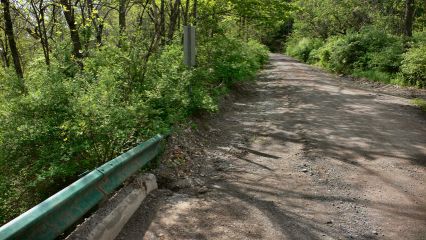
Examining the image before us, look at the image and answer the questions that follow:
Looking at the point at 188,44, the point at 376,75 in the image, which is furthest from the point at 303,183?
the point at 376,75

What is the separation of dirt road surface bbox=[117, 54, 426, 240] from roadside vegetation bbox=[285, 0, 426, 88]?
7055mm

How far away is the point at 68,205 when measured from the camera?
10.4 ft

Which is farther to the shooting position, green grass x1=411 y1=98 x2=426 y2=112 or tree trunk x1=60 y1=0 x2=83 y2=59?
green grass x1=411 y1=98 x2=426 y2=112

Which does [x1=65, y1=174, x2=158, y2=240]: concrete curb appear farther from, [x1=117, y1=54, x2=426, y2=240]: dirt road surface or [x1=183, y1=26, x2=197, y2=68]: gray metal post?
[x1=183, y1=26, x2=197, y2=68]: gray metal post

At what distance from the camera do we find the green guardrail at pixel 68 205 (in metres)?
2.66

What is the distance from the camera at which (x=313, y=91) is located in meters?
15.3

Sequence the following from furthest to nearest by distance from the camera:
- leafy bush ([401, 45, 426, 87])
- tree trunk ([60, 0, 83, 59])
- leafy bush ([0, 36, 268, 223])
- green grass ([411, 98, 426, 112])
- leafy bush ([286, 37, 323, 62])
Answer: leafy bush ([286, 37, 323, 62]), leafy bush ([401, 45, 426, 87]), green grass ([411, 98, 426, 112]), tree trunk ([60, 0, 83, 59]), leafy bush ([0, 36, 268, 223])

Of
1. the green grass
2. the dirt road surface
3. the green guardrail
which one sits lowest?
the green grass

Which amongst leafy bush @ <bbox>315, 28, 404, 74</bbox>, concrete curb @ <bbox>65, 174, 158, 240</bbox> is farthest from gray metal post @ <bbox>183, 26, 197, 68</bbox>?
leafy bush @ <bbox>315, 28, 404, 74</bbox>

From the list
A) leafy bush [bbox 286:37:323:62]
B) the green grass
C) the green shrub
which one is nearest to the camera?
the green grass

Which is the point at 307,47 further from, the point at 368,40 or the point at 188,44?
the point at 188,44

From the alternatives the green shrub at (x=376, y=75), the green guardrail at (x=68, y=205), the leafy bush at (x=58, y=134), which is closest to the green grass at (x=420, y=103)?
the green shrub at (x=376, y=75)

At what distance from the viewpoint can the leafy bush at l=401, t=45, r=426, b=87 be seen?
15.3m

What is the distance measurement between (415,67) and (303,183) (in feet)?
40.6
